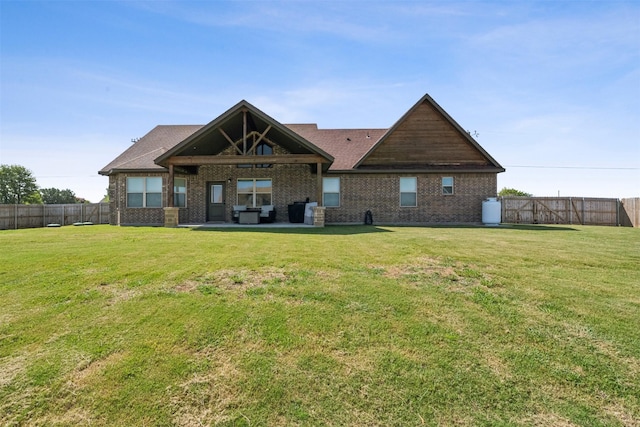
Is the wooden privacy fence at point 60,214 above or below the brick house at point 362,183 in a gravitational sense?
below

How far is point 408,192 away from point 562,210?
10.4m

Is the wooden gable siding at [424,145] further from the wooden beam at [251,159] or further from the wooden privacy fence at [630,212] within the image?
the wooden privacy fence at [630,212]

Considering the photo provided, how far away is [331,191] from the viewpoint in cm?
1566

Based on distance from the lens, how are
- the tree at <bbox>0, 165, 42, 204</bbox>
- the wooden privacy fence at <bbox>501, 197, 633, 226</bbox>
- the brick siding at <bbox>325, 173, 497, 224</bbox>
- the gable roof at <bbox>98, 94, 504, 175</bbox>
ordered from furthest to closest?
the tree at <bbox>0, 165, 42, 204</bbox>, the wooden privacy fence at <bbox>501, 197, 633, 226</bbox>, the brick siding at <bbox>325, 173, 497, 224</bbox>, the gable roof at <bbox>98, 94, 504, 175</bbox>

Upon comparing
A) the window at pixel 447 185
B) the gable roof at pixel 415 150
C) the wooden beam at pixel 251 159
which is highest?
the gable roof at pixel 415 150

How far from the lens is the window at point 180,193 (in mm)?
15328

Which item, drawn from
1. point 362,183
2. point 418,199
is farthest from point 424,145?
point 362,183

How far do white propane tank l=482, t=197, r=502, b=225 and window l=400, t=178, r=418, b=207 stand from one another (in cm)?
350

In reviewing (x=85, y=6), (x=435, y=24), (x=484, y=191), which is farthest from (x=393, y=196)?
(x=85, y=6)

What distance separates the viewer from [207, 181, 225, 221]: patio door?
51.9 feet

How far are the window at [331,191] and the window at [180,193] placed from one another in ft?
24.9

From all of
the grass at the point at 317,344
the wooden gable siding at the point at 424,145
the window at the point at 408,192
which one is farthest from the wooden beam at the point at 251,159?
the grass at the point at 317,344

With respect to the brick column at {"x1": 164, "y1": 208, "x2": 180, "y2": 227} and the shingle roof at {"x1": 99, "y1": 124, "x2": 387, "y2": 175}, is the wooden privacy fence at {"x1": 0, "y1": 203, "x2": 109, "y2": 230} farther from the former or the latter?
the brick column at {"x1": 164, "y1": 208, "x2": 180, "y2": 227}

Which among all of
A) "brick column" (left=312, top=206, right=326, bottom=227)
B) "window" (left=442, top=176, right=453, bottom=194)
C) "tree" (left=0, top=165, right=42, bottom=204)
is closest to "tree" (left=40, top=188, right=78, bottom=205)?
"tree" (left=0, top=165, right=42, bottom=204)
